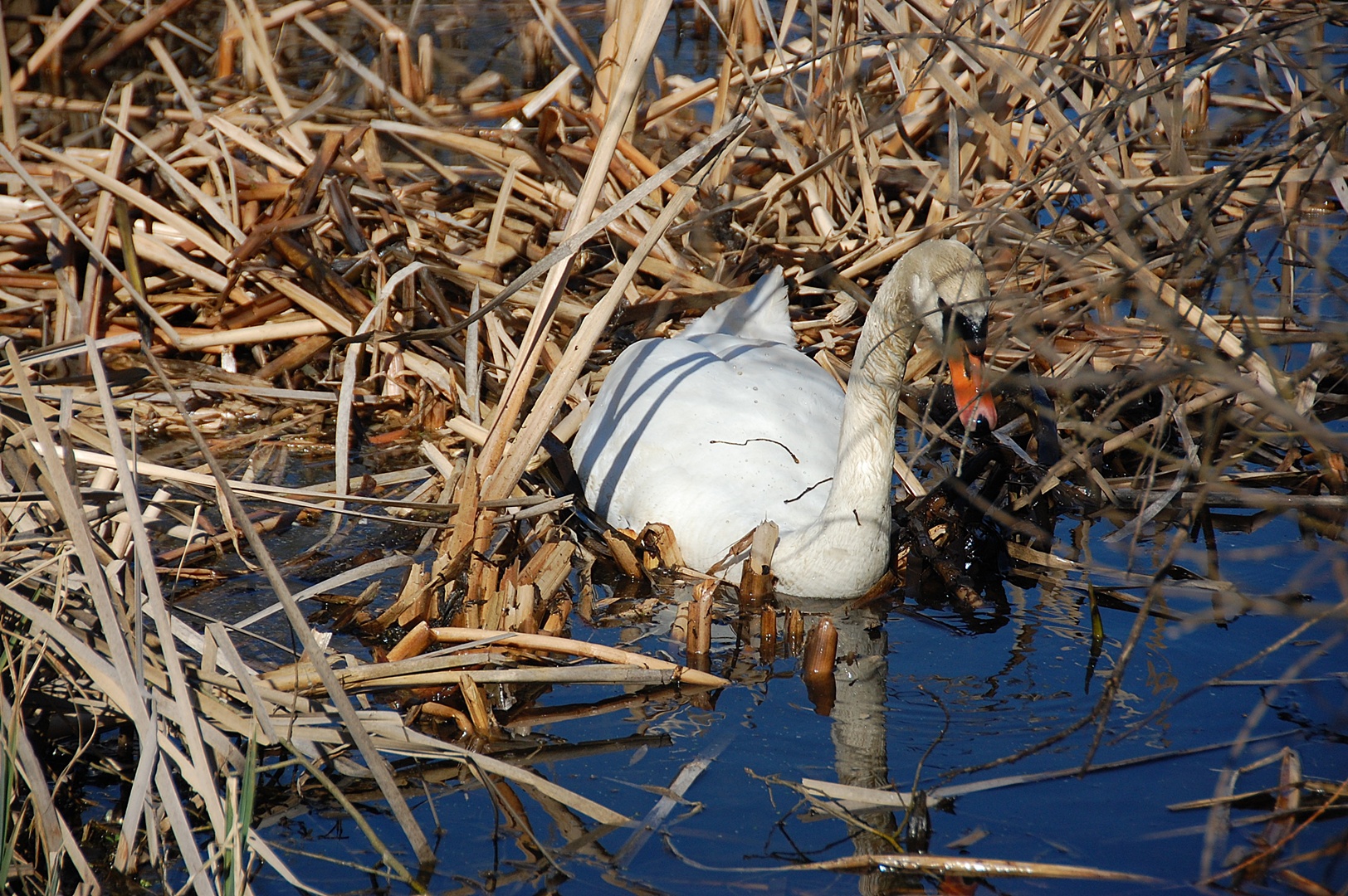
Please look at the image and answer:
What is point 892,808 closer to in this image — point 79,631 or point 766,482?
point 766,482

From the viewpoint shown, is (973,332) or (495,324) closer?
(973,332)

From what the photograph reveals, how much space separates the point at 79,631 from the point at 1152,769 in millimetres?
2855

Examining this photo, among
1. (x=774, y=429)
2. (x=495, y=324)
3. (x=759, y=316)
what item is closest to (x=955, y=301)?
(x=774, y=429)

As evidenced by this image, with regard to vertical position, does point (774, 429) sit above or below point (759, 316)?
below

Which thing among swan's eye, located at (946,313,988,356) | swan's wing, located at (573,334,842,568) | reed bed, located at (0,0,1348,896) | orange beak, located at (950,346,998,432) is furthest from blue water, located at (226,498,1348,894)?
swan's eye, located at (946,313,988,356)

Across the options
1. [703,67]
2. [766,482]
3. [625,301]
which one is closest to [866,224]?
[625,301]

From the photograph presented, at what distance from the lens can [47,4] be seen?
9539 millimetres

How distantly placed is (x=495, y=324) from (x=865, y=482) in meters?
2.37

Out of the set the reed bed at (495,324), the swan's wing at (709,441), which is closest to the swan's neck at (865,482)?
the swan's wing at (709,441)

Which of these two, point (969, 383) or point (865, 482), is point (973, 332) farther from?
point (865, 482)

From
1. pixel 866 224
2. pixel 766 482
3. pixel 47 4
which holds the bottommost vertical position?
pixel 766 482

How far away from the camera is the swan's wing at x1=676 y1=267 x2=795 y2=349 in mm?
5754

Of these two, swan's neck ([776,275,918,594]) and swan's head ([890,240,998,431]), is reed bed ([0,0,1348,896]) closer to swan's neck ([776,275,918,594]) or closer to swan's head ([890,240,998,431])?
swan's head ([890,240,998,431])

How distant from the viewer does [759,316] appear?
19.0 feet
